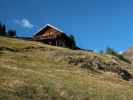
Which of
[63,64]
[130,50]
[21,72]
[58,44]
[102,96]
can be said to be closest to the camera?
[102,96]

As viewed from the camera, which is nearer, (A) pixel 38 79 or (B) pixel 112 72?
(A) pixel 38 79

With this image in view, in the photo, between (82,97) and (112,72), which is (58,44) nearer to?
(112,72)

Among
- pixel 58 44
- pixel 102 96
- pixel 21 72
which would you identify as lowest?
pixel 102 96

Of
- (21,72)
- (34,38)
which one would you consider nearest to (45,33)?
(34,38)

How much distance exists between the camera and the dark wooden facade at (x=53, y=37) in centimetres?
9775

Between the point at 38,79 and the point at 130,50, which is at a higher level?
the point at 130,50

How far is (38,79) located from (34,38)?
60111mm

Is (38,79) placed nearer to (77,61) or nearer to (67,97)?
(67,97)

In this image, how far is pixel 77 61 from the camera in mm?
62625

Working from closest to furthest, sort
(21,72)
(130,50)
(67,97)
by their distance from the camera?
(67,97) < (21,72) < (130,50)

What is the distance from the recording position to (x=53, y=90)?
35.4m

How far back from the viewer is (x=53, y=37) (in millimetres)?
97438

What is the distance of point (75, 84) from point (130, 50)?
131 meters

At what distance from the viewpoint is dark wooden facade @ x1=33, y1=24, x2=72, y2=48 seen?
97.8 m
